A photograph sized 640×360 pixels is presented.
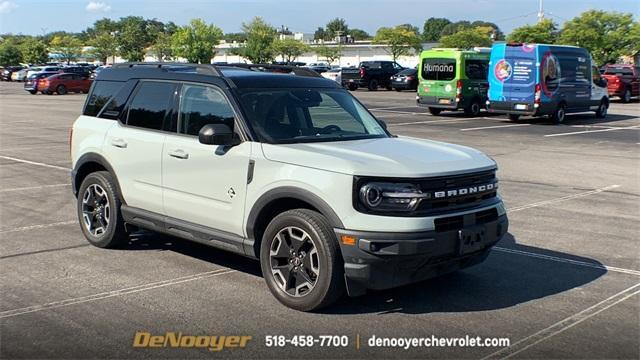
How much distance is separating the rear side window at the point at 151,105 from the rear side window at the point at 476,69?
67.3 feet

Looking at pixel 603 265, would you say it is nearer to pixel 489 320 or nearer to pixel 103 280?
pixel 489 320

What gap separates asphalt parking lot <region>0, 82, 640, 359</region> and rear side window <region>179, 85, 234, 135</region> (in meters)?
1.35

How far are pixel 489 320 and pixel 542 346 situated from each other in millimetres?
533

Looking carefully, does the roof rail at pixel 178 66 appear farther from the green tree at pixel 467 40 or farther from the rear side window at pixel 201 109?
the green tree at pixel 467 40

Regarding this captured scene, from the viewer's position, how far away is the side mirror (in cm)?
538

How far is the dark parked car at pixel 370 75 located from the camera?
47.8 metres

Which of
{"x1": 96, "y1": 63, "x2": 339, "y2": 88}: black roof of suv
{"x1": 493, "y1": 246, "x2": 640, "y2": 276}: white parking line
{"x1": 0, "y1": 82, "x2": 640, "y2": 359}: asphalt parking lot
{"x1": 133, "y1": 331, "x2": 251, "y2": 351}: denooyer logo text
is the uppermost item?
{"x1": 96, "y1": 63, "x2": 339, "y2": 88}: black roof of suv

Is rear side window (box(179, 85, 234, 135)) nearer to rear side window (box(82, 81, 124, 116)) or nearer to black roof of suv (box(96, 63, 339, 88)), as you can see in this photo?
black roof of suv (box(96, 63, 339, 88))

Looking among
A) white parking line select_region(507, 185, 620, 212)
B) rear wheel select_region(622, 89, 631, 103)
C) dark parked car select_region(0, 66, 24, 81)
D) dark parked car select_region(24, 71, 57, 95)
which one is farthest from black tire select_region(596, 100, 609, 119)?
dark parked car select_region(0, 66, 24, 81)

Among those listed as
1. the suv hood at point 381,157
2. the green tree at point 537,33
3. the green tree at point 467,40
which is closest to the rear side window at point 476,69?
the suv hood at point 381,157

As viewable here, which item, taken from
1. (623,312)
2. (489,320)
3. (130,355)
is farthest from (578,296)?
(130,355)

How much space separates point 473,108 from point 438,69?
2071 millimetres

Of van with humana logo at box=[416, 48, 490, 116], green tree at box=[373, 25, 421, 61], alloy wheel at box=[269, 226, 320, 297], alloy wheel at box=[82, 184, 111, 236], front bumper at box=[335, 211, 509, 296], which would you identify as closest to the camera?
front bumper at box=[335, 211, 509, 296]

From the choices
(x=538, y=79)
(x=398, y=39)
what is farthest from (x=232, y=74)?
(x=398, y=39)
